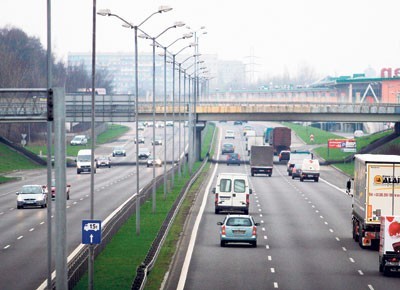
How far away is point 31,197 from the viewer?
70.9m

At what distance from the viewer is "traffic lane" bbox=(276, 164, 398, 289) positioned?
135 feet

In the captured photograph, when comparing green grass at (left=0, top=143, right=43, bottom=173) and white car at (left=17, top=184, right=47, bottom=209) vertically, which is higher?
white car at (left=17, top=184, right=47, bottom=209)

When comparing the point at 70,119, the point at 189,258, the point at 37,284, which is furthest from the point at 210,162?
the point at 37,284

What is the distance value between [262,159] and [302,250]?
61471mm

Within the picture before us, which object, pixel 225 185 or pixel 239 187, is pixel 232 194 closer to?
pixel 239 187

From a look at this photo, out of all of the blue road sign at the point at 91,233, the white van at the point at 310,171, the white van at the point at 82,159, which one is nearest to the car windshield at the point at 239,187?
the blue road sign at the point at 91,233

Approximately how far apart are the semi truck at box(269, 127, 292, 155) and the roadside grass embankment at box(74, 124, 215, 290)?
73.1 metres

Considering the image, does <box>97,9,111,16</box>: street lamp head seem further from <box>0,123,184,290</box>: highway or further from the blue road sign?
the blue road sign

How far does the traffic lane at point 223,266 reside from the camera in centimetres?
3856

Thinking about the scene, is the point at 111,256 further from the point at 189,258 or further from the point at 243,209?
the point at 243,209

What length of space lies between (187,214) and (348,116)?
6362cm

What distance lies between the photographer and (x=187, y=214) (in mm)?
65562

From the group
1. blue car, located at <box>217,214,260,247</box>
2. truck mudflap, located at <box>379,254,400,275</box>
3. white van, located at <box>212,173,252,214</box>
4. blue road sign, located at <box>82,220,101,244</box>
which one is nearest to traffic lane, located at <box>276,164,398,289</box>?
truck mudflap, located at <box>379,254,400,275</box>

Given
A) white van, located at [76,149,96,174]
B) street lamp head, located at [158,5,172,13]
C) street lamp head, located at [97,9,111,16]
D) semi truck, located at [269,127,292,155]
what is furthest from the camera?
semi truck, located at [269,127,292,155]
